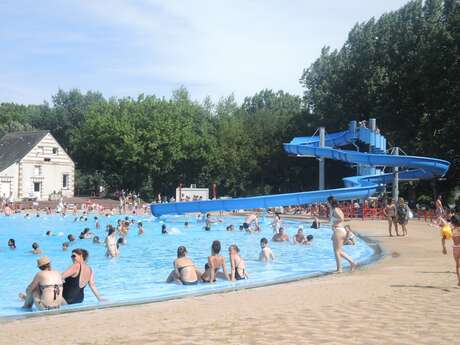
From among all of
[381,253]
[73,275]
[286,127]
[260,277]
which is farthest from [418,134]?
[73,275]

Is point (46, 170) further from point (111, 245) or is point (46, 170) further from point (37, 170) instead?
point (111, 245)

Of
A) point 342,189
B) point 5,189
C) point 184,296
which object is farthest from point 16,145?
point 184,296

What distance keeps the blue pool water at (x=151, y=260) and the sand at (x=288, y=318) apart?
145 centimetres

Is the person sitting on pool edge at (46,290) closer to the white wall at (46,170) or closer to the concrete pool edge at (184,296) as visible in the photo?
the concrete pool edge at (184,296)

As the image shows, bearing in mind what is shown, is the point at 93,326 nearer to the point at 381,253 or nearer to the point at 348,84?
the point at 381,253

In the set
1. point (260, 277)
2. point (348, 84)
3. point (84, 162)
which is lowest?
point (260, 277)

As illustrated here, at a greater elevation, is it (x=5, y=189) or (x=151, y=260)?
(x=5, y=189)

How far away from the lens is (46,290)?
385 inches

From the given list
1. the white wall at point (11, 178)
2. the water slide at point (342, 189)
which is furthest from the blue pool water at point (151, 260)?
the white wall at point (11, 178)

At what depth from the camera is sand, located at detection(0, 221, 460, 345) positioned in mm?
6668

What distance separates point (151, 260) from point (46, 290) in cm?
857

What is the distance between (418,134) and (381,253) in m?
32.4

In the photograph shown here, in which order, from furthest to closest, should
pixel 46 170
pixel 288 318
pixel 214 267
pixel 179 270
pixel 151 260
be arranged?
pixel 46 170 < pixel 151 260 < pixel 214 267 < pixel 179 270 < pixel 288 318

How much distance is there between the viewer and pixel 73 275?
34.2 feet
